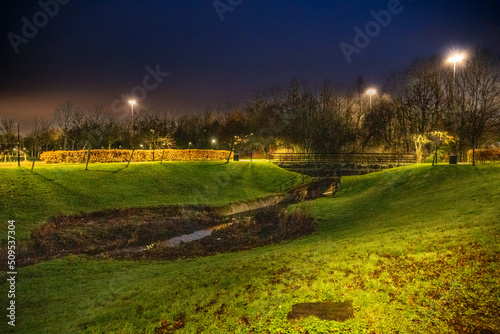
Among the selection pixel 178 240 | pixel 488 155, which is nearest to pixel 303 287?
pixel 178 240

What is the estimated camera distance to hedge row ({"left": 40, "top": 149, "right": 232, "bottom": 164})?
128ft

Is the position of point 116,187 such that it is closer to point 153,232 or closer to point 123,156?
point 153,232

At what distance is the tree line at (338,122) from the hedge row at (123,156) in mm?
2482

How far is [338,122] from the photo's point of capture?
224 feet

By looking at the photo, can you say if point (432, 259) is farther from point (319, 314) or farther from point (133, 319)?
point (133, 319)

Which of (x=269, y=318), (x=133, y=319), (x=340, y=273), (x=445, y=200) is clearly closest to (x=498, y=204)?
(x=445, y=200)

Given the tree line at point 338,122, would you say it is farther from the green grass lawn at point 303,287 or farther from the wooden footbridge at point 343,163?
the green grass lawn at point 303,287

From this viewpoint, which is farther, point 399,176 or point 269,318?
point 399,176

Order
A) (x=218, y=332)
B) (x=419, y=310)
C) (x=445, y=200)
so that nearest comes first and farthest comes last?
1. (x=419, y=310)
2. (x=218, y=332)
3. (x=445, y=200)

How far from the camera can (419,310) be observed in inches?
255

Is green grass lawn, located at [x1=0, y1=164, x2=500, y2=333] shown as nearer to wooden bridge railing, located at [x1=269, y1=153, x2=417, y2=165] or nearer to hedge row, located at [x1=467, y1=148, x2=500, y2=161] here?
hedge row, located at [x1=467, y1=148, x2=500, y2=161]

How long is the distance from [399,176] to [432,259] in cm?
2561

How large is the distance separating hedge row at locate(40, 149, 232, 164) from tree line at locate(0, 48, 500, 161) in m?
2.48

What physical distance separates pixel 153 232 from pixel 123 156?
25303 millimetres
